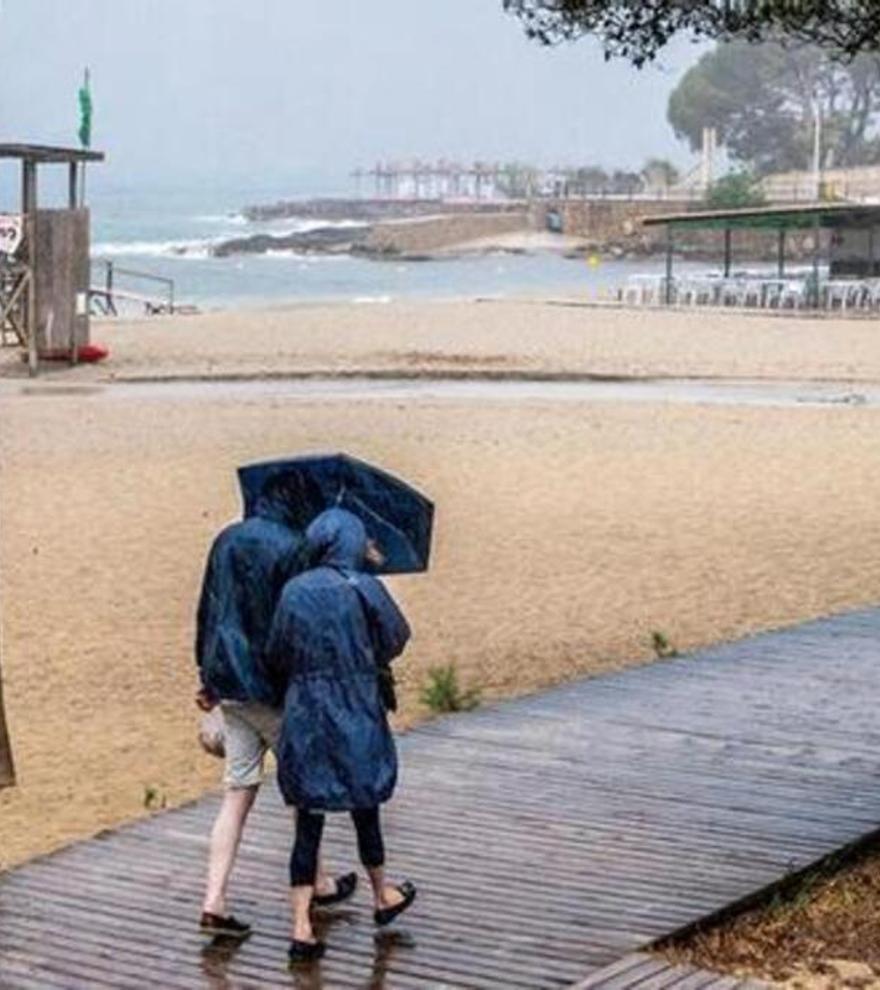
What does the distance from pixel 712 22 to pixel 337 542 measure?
2.48 m

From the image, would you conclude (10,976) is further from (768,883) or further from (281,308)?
Result: (281,308)

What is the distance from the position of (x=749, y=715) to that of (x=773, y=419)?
46.5ft

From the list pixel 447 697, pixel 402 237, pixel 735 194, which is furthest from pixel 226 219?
pixel 447 697

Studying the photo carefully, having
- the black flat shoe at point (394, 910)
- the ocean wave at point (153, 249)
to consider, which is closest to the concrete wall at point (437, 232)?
the ocean wave at point (153, 249)

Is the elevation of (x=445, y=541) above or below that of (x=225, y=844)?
below

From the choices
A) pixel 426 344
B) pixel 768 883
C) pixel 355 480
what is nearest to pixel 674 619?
pixel 768 883

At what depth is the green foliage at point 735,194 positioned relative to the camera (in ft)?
349

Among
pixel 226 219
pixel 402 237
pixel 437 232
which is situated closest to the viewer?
pixel 402 237

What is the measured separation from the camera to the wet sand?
9258mm

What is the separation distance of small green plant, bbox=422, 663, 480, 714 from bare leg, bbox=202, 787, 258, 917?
3.11m

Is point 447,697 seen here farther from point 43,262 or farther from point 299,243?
point 299,243

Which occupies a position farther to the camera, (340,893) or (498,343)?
(498,343)

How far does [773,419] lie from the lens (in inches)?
873

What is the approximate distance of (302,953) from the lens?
17.5ft
